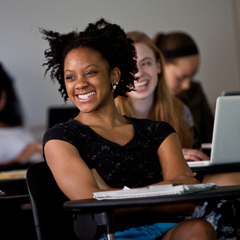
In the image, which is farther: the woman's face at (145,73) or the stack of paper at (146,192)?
the woman's face at (145,73)

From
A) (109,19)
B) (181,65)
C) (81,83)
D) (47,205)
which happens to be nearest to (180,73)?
(181,65)

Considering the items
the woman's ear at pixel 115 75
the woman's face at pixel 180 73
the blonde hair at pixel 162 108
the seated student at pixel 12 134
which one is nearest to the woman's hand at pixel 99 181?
the woman's ear at pixel 115 75

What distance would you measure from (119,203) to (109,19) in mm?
4959

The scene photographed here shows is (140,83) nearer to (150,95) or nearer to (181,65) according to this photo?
(150,95)

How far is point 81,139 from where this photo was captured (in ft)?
5.30

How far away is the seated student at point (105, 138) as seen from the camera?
4.72ft

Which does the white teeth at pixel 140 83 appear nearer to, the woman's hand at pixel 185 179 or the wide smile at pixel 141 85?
the wide smile at pixel 141 85

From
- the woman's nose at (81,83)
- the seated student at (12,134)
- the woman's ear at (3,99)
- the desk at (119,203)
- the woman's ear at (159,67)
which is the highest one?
the woman's nose at (81,83)

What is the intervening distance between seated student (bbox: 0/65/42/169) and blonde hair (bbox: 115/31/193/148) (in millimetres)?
2328

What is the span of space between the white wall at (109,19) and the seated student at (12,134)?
11 centimetres

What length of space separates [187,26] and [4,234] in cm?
463

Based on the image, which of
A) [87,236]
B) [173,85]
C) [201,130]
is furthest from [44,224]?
[173,85]

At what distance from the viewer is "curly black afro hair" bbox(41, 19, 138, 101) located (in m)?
1.76

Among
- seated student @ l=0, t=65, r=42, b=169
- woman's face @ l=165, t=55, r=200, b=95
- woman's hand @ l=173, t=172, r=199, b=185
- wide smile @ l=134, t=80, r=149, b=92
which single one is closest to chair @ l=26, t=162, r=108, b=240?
woman's hand @ l=173, t=172, r=199, b=185
